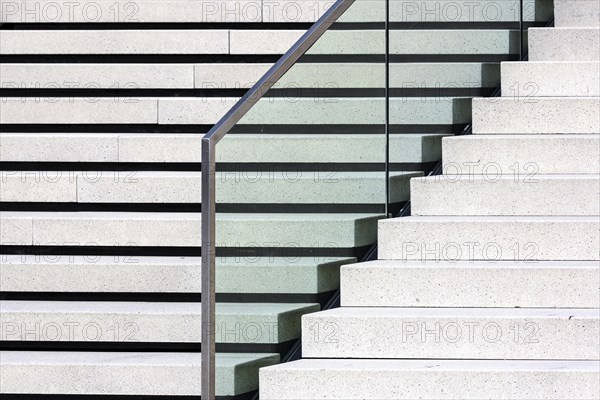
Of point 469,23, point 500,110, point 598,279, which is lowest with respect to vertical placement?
point 598,279

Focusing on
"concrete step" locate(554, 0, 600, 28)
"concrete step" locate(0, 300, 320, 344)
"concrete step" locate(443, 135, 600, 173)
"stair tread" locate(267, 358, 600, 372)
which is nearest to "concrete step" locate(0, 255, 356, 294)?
"concrete step" locate(0, 300, 320, 344)

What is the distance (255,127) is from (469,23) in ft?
5.01

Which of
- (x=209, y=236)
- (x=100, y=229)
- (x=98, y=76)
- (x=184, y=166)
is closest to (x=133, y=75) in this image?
(x=98, y=76)

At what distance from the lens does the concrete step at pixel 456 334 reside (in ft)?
12.8

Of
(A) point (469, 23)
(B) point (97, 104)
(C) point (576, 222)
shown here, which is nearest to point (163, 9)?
(B) point (97, 104)

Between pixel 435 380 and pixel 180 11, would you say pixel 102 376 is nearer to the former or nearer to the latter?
pixel 435 380

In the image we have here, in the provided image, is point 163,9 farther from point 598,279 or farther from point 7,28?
point 598,279

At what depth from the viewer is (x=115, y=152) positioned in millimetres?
5258

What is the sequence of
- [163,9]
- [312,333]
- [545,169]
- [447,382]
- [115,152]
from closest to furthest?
[447,382] < [312,333] < [545,169] < [115,152] < [163,9]

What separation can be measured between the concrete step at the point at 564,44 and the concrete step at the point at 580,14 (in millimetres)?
306

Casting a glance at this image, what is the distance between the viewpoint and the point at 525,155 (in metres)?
4.78

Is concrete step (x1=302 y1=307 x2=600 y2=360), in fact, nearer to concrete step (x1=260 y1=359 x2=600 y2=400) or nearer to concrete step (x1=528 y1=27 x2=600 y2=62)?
concrete step (x1=260 y1=359 x2=600 y2=400)

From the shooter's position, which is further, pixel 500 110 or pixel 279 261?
pixel 500 110

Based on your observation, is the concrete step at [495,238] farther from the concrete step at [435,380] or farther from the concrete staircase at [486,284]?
the concrete step at [435,380]
